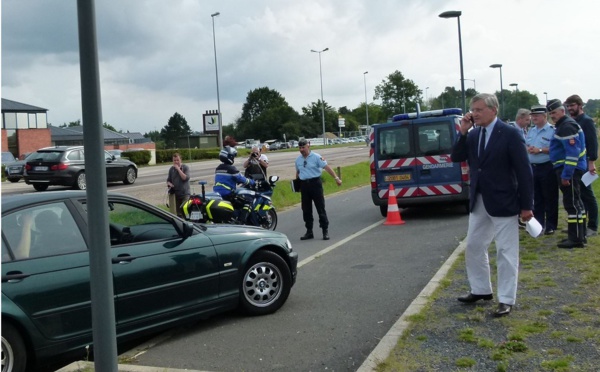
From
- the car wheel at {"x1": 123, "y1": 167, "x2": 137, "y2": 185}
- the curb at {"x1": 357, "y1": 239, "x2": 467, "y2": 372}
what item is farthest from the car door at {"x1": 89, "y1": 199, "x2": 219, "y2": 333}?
the car wheel at {"x1": 123, "y1": 167, "x2": 137, "y2": 185}

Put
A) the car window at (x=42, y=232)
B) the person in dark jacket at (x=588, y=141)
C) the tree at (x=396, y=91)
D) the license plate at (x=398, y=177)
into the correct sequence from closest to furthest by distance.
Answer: the car window at (x=42, y=232), the person in dark jacket at (x=588, y=141), the license plate at (x=398, y=177), the tree at (x=396, y=91)

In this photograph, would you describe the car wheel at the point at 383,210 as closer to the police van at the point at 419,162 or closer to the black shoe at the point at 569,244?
the police van at the point at 419,162

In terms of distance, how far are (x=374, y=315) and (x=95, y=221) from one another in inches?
148

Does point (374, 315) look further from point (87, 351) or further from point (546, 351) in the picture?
point (87, 351)

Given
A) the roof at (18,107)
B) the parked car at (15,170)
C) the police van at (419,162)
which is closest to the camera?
the police van at (419,162)

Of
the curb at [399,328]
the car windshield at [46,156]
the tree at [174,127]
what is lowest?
the curb at [399,328]

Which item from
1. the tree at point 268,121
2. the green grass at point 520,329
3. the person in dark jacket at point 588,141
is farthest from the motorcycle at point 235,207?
the tree at point 268,121

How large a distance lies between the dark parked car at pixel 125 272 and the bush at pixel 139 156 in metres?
38.4

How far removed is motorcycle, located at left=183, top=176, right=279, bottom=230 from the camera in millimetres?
11078

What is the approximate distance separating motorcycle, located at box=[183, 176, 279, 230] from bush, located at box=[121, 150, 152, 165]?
32.3 meters

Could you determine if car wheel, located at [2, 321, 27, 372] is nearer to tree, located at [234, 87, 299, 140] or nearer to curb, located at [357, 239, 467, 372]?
curb, located at [357, 239, 467, 372]

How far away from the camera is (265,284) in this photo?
21.7ft

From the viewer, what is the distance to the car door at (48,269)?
472cm

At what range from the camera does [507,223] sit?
577cm
